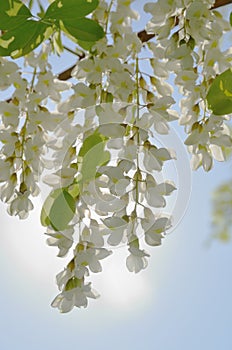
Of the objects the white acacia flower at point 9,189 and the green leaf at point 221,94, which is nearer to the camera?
the green leaf at point 221,94

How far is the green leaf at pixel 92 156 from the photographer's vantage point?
51 cm

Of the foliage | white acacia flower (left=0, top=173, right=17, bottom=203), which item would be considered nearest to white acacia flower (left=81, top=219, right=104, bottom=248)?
the foliage

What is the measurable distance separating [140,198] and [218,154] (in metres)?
0.10

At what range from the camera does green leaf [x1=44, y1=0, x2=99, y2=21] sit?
50 centimetres

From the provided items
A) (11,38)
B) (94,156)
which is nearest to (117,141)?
(94,156)

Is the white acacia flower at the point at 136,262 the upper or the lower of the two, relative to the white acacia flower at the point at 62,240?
Answer: lower

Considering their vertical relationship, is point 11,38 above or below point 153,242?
above

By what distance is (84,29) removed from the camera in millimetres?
531

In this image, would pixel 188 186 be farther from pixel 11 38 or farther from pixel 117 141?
pixel 11 38

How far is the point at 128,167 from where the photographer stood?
51 cm

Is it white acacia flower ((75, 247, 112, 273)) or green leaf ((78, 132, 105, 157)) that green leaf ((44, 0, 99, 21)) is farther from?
white acacia flower ((75, 247, 112, 273))

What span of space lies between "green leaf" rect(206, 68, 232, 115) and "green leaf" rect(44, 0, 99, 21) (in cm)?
12

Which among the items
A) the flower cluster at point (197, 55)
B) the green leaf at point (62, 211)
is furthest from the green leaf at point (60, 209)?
the flower cluster at point (197, 55)

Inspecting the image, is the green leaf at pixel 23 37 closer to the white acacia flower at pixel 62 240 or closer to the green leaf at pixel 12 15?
the green leaf at pixel 12 15
